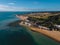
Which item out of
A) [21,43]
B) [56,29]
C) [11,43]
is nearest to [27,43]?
[21,43]

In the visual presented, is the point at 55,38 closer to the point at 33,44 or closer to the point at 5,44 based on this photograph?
the point at 33,44

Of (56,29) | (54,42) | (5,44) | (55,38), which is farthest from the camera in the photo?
(56,29)

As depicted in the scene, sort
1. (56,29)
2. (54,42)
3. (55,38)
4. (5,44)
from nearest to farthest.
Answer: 1. (5,44)
2. (54,42)
3. (55,38)
4. (56,29)

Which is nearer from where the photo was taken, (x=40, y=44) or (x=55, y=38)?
(x=40, y=44)

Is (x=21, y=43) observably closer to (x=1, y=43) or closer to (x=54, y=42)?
(x=1, y=43)

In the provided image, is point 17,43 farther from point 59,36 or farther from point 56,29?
point 56,29

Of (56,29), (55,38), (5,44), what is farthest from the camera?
(56,29)

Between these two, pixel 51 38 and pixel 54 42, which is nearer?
pixel 54 42

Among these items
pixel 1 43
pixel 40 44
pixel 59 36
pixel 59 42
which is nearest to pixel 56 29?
pixel 59 36

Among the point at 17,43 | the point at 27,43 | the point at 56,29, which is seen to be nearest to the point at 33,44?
the point at 27,43
